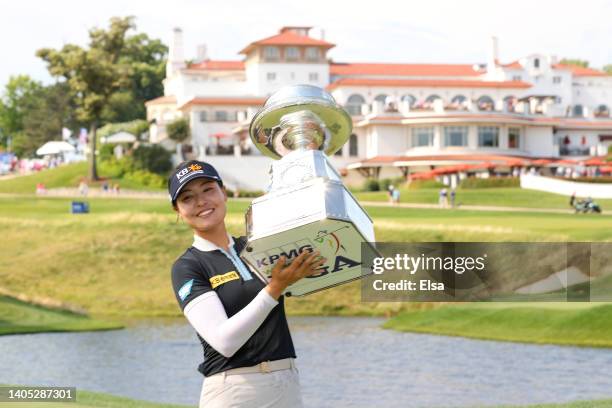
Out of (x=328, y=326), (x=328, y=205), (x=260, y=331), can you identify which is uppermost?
(x=328, y=205)

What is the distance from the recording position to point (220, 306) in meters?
4.98

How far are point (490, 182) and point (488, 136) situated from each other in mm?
18628

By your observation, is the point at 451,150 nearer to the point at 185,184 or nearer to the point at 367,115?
the point at 367,115

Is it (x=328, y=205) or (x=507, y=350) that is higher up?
(x=328, y=205)

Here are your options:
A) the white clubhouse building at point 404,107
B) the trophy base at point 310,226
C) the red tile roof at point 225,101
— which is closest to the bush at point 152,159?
the white clubhouse building at point 404,107

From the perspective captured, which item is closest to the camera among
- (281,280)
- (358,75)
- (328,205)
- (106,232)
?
(328,205)

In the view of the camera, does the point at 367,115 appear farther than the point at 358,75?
No

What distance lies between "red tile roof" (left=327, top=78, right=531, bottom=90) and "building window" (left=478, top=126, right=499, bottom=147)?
1041 centimetres

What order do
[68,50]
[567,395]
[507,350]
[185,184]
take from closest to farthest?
[185,184]
[567,395]
[507,350]
[68,50]

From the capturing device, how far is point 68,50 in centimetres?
Answer: 8712

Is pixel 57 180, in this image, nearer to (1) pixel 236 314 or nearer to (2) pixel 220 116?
(2) pixel 220 116

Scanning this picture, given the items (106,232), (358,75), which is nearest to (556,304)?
(106,232)

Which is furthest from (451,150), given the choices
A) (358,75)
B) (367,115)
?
(358,75)

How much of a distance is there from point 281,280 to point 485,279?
Result: 31.0 m
